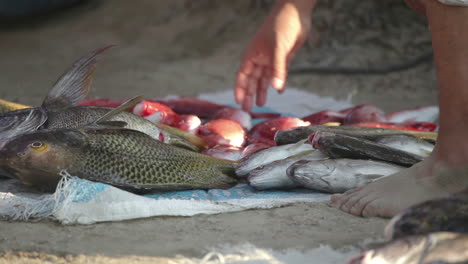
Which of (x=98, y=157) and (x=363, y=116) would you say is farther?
(x=363, y=116)

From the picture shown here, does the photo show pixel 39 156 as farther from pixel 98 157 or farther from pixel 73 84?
pixel 73 84

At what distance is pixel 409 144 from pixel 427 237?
1679 millimetres

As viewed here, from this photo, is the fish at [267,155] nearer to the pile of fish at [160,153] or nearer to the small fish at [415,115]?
the pile of fish at [160,153]

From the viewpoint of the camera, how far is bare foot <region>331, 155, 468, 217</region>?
2703mm

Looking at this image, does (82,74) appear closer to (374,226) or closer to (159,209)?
(159,209)

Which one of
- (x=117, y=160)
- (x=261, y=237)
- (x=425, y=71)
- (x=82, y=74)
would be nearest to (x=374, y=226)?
(x=261, y=237)

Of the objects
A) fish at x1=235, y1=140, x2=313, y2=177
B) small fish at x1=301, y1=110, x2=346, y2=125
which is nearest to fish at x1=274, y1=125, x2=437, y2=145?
fish at x1=235, y1=140, x2=313, y2=177

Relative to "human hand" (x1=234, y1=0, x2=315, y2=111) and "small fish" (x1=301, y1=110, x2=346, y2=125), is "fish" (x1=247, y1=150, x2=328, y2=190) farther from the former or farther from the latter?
"small fish" (x1=301, y1=110, x2=346, y2=125)

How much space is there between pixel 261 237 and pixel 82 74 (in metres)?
1.77

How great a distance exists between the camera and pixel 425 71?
7.00m

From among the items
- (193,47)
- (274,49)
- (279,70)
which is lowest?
(279,70)

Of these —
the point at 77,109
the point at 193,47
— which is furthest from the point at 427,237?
the point at 193,47

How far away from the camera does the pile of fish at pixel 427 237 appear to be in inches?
71.9

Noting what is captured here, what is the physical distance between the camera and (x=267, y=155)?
135 inches
